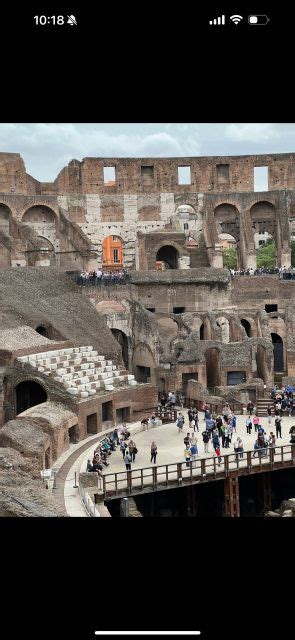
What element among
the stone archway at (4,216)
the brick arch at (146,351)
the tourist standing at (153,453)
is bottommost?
the tourist standing at (153,453)

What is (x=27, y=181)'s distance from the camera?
47469 mm

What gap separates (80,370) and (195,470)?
754 centimetres

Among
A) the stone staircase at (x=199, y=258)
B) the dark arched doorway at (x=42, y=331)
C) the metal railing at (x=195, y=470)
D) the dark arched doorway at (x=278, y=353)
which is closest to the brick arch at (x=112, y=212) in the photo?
the stone staircase at (x=199, y=258)

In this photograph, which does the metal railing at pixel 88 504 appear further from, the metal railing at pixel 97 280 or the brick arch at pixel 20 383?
the metal railing at pixel 97 280

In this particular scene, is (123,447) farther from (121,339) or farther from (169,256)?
(169,256)

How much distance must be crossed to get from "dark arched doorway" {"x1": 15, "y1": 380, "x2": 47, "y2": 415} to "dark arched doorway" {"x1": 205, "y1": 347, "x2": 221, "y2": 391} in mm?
9305

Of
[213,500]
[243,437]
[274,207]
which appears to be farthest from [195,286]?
[213,500]

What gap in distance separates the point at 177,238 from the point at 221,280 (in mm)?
4552

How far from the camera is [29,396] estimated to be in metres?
30.3

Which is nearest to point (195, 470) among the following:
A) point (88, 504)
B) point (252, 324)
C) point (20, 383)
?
point (88, 504)

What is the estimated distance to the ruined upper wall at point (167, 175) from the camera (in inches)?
1900

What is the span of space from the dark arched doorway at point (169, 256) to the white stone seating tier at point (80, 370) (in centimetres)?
1504

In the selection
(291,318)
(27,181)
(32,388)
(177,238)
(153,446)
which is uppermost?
(27,181)

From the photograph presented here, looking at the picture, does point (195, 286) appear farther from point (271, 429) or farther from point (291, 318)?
point (271, 429)
